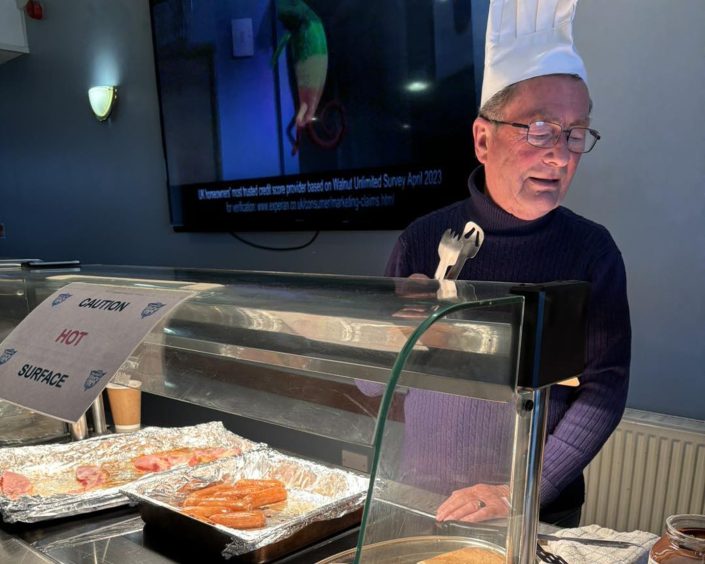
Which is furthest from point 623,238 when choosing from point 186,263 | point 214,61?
point 186,263

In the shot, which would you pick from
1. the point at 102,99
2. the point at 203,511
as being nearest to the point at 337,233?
the point at 203,511

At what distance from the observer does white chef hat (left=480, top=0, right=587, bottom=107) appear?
127 centimetres

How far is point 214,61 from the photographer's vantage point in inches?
99.0

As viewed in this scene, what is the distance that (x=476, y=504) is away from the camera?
0.52 meters

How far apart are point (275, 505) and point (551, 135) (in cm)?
100

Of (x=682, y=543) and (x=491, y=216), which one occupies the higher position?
(x=491, y=216)

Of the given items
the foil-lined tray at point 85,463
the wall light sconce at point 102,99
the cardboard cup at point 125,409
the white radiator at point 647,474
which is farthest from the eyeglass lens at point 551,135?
the wall light sconce at point 102,99

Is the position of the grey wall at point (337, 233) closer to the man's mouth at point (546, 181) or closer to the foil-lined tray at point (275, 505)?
the man's mouth at point (546, 181)

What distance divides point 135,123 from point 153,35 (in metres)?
0.48

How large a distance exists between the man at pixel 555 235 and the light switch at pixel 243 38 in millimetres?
1257

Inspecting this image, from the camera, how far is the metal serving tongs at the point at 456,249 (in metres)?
1.45

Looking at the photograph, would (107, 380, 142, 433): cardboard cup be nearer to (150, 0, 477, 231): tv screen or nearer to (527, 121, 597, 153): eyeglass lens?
(150, 0, 477, 231): tv screen

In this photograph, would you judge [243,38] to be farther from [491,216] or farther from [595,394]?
[595,394]

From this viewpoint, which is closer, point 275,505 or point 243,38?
point 275,505
